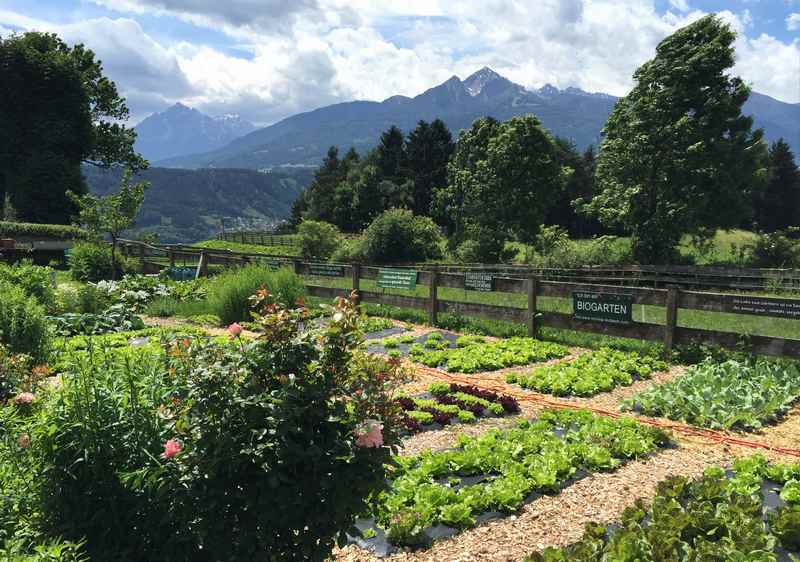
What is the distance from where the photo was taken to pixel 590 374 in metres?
8.46

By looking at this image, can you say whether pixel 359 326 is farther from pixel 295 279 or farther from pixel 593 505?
pixel 295 279

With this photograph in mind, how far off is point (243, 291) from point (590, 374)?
8.08m

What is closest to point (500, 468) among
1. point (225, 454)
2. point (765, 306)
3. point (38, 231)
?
point (225, 454)

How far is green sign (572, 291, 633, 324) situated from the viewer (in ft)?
33.2

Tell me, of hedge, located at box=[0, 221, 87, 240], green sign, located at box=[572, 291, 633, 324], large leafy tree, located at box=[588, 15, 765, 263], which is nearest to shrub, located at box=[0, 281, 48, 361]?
green sign, located at box=[572, 291, 633, 324]

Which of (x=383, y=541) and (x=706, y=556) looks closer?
(x=706, y=556)

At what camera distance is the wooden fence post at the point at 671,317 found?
30.8ft

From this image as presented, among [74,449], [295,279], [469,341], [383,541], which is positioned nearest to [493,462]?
[383,541]

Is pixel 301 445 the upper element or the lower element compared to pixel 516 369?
upper

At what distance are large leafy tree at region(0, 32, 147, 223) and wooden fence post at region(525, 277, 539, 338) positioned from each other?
122ft

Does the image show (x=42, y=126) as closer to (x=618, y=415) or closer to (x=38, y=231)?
(x=38, y=231)

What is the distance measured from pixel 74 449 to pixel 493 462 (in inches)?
139

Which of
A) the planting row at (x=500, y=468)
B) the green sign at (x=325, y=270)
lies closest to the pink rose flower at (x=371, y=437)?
the planting row at (x=500, y=468)

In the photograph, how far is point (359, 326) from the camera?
10.1 ft
